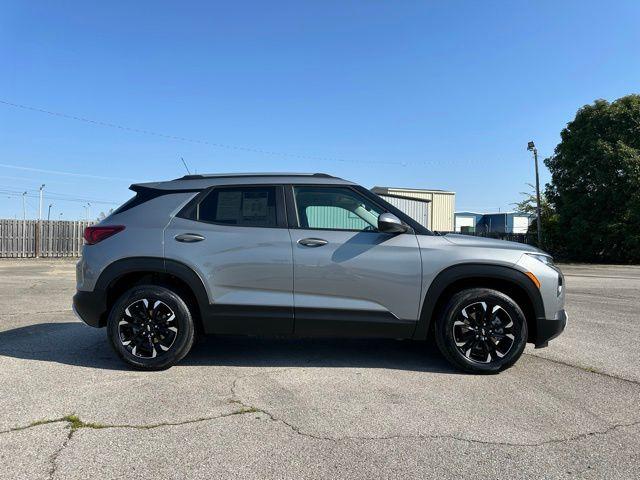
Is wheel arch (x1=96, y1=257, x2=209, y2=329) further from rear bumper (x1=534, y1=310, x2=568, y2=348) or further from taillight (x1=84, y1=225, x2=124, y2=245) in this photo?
rear bumper (x1=534, y1=310, x2=568, y2=348)

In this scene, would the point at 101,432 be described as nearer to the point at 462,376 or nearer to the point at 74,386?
the point at 74,386

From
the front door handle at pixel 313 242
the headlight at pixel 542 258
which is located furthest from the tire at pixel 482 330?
the front door handle at pixel 313 242

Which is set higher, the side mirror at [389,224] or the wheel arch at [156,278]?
the side mirror at [389,224]

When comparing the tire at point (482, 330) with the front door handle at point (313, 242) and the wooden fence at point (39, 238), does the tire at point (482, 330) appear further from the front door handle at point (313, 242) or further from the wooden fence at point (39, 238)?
the wooden fence at point (39, 238)

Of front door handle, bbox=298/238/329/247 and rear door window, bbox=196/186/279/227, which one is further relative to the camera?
rear door window, bbox=196/186/279/227

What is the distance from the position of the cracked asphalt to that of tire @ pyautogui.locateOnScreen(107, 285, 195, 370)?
169 mm

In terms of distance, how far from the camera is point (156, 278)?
4.89m

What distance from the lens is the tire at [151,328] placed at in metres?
4.62

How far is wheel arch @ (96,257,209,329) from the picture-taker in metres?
4.66

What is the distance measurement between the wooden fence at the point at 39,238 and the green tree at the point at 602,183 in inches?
1106

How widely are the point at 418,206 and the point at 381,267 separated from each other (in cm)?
2056

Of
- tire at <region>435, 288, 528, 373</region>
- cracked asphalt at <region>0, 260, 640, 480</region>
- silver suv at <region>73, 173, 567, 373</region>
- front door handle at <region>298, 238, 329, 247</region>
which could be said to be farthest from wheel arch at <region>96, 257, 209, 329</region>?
tire at <region>435, 288, 528, 373</region>

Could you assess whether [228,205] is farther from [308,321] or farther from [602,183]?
[602,183]

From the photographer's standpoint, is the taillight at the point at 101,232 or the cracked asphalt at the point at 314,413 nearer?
the cracked asphalt at the point at 314,413
